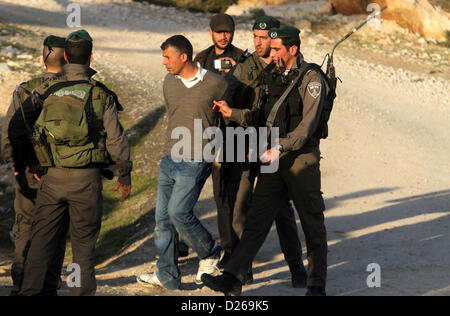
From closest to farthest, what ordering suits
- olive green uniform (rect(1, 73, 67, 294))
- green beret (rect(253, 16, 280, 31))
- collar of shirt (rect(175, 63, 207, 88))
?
olive green uniform (rect(1, 73, 67, 294)) → collar of shirt (rect(175, 63, 207, 88)) → green beret (rect(253, 16, 280, 31))

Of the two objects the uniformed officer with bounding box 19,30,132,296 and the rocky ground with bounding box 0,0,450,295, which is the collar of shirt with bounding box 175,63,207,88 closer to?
the uniformed officer with bounding box 19,30,132,296

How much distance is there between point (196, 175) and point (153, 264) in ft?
5.28

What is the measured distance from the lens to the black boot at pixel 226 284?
4.93m

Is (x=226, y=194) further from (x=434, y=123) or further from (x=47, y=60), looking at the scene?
(x=434, y=123)

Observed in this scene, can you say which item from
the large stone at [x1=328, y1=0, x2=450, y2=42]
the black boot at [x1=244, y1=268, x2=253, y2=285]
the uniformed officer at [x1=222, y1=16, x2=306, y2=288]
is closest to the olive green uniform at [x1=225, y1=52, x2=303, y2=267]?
the uniformed officer at [x1=222, y1=16, x2=306, y2=288]

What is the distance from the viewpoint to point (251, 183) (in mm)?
5805

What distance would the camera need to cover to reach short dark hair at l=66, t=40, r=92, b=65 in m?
4.65

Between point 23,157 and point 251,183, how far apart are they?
1797 millimetres

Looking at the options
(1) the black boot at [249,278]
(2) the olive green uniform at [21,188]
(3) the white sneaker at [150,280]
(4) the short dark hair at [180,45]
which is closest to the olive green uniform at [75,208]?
(2) the olive green uniform at [21,188]

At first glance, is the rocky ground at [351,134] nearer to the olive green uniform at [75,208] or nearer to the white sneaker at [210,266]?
the white sneaker at [210,266]

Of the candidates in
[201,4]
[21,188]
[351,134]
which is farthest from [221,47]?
[201,4]

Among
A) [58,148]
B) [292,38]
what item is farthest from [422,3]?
[58,148]

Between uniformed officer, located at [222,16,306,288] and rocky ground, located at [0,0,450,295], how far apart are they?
28 centimetres

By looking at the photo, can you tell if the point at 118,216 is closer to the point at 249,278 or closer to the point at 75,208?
the point at 249,278
